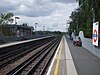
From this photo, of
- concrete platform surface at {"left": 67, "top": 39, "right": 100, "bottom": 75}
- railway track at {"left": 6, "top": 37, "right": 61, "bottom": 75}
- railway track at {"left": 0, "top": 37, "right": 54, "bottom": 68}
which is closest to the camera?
concrete platform surface at {"left": 67, "top": 39, "right": 100, "bottom": 75}

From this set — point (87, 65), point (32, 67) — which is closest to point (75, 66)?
point (87, 65)

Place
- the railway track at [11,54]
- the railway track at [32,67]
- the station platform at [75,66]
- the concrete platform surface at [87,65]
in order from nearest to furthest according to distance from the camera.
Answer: the concrete platform surface at [87,65], the station platform at [75,66], the railway track at [32,67], the railway track at [11,54]

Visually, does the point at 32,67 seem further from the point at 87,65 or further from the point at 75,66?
the point at 87,65

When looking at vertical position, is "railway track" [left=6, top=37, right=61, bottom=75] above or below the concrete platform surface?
below

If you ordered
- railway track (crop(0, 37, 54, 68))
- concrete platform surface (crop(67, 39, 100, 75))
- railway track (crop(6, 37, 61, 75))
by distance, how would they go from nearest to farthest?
concrete platform surface (crop(67, 39, 100, 75))
railway track (crop(6, 37, 61, 75))
railway track (crop(0, 37, 54, 68))

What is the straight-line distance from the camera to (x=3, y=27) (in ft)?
323

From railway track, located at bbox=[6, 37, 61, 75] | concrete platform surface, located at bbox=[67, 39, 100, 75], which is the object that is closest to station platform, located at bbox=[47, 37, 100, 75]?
concrete platform surface, located at bbox=[67, 39, 100, 75]

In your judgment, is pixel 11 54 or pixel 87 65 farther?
pixel 11 54

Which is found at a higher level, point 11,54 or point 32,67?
point 32,67

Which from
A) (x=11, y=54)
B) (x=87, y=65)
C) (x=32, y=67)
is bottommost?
(x=11, y=54)

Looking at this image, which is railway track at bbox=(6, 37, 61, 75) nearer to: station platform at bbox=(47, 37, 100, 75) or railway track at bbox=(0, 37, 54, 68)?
station platform at bbox=(47, 37, 100, 75)

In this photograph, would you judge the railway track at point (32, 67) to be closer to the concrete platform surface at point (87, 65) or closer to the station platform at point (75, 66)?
the station platform at point (75, 66)

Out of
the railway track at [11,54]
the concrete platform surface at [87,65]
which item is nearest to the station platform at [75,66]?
the concrete platform surface at [87,65]

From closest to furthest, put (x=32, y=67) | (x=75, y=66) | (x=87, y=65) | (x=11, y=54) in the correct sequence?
(x=75, y=66) < (x=87, y=65) < (x=32, y=67) < (x=11, y=54)
